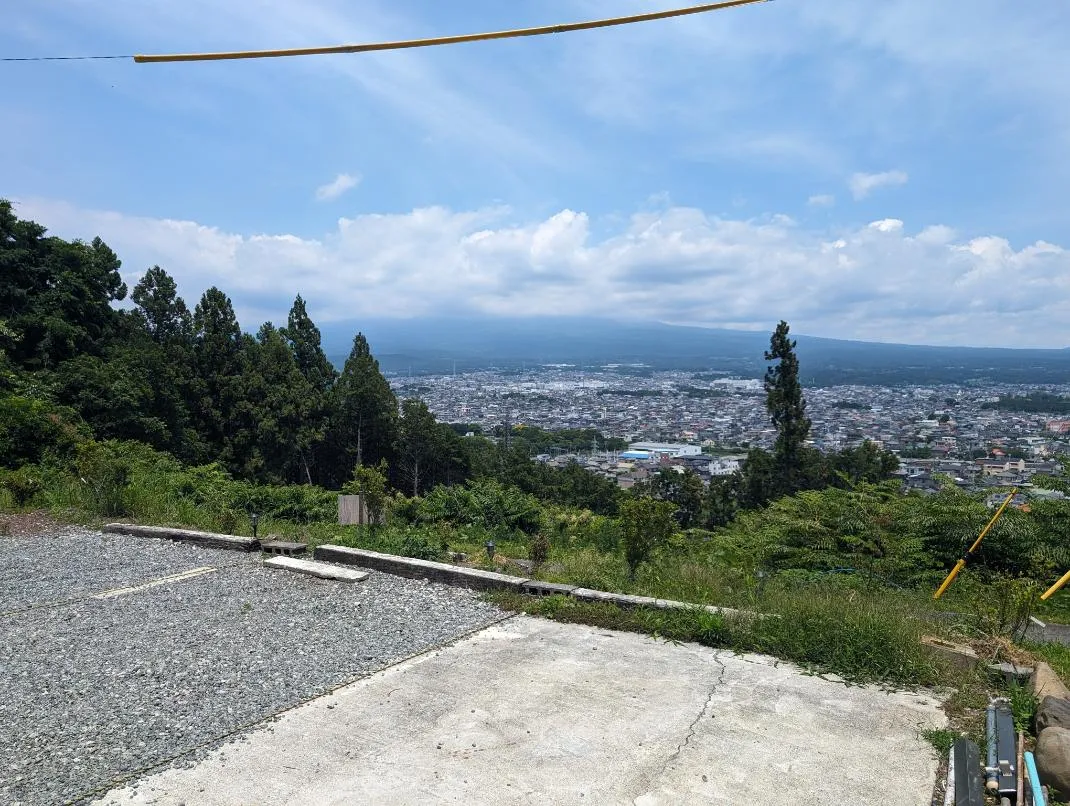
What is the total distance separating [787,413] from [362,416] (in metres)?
15.8

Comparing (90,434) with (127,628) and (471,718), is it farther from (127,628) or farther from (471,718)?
(471,718)

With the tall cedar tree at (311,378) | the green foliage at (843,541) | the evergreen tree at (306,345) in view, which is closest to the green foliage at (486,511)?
the green foliage at (843,541)

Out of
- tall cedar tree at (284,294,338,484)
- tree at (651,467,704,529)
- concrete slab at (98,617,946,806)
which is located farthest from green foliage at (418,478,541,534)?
tall cedar tree at (284,294,338,484)

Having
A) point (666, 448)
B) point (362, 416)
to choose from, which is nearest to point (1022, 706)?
point (362, 416)

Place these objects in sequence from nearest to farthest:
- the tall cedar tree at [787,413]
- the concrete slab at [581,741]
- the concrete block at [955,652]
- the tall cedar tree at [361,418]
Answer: the concrete slab at [581,741]
the concrete block at [955,652]
the tall cedar tree at [787,413]
the tall cedar tree at [361,418]

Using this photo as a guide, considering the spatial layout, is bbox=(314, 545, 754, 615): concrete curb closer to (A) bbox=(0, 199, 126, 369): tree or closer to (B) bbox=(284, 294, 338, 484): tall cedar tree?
(A) bbox=(0, 199, 126, 369): tree

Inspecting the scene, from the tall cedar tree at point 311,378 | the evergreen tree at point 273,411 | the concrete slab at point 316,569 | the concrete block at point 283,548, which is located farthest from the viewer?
the tall cedar tree at point 311,378

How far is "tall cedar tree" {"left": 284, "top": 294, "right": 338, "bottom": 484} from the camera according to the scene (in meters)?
27.6

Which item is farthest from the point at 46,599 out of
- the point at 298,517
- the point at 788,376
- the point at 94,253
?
the point at 788,376

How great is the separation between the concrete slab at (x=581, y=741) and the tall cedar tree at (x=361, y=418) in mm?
24811

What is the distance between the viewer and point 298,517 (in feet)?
39.2

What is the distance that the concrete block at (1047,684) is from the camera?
4.12 metres

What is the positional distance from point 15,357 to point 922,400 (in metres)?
50.9

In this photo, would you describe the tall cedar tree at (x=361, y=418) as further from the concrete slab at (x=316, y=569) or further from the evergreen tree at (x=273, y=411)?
the concrete slab at (x=316, y=569)
